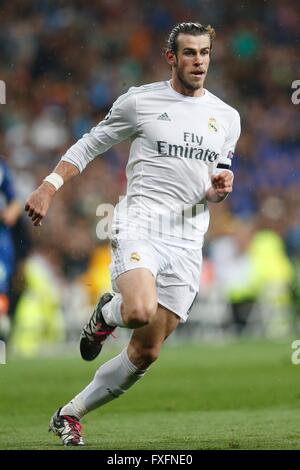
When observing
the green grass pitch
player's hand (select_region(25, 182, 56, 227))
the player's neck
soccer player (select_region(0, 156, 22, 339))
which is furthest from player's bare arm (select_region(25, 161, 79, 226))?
soccer player (select_region(0, 156, 22, 339))

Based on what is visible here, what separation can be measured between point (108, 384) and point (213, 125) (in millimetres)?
1527

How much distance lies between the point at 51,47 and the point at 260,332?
252 inches

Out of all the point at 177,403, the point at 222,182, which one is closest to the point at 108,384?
the point at 222,182

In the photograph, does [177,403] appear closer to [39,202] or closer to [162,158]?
[162,158]

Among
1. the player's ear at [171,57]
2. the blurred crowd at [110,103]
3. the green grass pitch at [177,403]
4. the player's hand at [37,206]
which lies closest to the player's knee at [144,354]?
the green grass pitch at [177,403]

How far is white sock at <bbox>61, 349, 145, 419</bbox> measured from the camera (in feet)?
18.4

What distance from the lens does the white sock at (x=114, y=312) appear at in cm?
555

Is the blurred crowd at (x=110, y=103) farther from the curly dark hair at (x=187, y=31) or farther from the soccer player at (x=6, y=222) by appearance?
the curly dark hair at (x=187, y=31)

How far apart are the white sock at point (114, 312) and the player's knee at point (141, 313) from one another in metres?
0.19

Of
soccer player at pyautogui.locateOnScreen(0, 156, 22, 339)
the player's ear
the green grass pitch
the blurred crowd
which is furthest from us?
the blurred crowd

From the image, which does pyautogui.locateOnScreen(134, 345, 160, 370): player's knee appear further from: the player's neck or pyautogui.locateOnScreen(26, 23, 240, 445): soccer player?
the player's neck

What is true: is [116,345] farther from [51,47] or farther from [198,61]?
[198,61]

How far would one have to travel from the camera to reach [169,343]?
14.1m

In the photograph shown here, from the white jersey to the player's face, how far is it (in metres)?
0.14
